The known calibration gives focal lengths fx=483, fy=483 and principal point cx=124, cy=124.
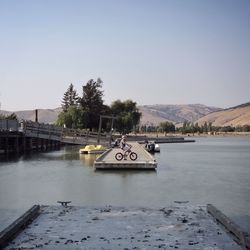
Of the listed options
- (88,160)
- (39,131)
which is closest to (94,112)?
(39,131)

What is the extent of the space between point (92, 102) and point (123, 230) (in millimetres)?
82816

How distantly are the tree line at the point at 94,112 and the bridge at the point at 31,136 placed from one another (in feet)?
76.4

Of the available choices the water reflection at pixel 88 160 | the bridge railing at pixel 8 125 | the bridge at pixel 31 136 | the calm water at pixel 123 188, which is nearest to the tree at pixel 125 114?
the bridge at pixel 31 136

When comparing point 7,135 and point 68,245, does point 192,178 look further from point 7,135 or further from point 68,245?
point 7,135

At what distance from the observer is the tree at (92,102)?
301 ft

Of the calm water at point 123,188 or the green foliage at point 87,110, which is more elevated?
the green foliage at point 87,110

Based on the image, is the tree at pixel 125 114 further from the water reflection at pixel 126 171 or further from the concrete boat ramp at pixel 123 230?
the concrete boat ramp at pixel 123 230

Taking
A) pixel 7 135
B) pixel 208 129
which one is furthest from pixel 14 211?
pixel 208 129

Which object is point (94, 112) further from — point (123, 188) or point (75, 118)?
point (123, 188)

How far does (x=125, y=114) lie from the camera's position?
104 m

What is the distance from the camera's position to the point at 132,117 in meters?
106

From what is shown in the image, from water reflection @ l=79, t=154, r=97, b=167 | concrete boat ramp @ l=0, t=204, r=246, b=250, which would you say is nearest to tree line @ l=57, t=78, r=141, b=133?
water reflection @ l=79, t=154, r=97, b=167

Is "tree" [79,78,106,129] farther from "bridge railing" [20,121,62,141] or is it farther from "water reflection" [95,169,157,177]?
"water reflection" [95,169,157,177]

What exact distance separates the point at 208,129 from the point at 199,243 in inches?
7565
